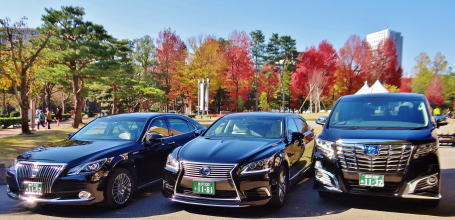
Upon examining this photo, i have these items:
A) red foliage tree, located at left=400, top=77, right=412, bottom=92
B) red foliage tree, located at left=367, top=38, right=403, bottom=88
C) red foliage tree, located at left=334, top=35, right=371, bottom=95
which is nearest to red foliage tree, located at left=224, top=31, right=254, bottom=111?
red foliage tree, located at left=334, top=35, right=371, bottom=95

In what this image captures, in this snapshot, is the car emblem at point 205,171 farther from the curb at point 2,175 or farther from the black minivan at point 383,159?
the curb at point 2,175

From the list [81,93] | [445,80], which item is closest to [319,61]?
[445,80]

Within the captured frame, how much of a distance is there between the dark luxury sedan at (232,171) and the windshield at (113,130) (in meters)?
1.14

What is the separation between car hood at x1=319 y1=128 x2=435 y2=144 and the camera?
4.36 metres

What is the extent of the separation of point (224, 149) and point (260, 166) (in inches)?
23.3

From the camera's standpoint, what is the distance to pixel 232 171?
4.24 m

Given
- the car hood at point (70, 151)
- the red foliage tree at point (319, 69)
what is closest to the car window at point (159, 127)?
the car hood at point (70, 151)

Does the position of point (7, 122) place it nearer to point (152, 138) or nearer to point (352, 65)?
point (152, 138)

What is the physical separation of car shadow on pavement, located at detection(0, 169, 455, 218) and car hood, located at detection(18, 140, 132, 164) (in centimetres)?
77

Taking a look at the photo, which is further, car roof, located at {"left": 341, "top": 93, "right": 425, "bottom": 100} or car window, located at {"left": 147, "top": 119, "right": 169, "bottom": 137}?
car window, located at {"left": 147, "top": 119, "right": 169, "bottom": 137}

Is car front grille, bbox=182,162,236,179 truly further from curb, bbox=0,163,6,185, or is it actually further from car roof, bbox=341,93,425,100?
Result: curb, bbox=0,163,6,185

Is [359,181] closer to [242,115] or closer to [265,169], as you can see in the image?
[265,169]

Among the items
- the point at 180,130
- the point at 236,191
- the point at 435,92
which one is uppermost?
the point at 435,92

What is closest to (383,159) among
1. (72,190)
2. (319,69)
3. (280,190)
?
→ (280,190)
